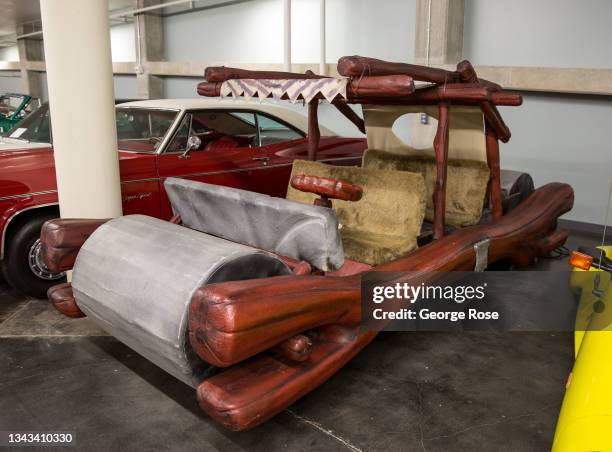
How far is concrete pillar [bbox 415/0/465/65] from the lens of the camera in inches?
257

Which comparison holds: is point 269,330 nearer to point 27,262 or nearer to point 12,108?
point 27,262

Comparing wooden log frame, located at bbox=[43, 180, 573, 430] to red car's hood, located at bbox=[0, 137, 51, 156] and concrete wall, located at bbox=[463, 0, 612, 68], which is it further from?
concrete wall, located at bbox=[463, 0, 612, 68]

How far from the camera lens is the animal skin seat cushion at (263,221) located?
2.56 metres

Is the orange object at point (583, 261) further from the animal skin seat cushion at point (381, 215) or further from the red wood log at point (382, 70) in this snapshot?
the red wood log at point (382, 70)

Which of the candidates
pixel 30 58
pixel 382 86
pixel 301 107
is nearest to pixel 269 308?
pixel 382 86

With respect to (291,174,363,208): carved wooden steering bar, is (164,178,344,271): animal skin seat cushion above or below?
below

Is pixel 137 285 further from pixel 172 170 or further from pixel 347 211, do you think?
pixel 172 170

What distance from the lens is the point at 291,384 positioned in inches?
88.6

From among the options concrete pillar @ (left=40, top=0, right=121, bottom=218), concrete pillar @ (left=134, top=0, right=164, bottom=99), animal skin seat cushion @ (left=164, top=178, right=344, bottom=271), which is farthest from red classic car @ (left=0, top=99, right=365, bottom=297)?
concrete pillar @ (left=134, top=0, right=164, bottom=99)

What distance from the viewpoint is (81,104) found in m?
3.64

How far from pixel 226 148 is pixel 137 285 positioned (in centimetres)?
270

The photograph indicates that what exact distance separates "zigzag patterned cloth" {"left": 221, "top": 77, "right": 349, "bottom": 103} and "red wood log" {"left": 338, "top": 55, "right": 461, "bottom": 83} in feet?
0.27

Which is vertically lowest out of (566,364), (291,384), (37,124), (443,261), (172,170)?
(566,364)

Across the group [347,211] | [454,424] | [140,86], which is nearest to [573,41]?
A: [347,211]
